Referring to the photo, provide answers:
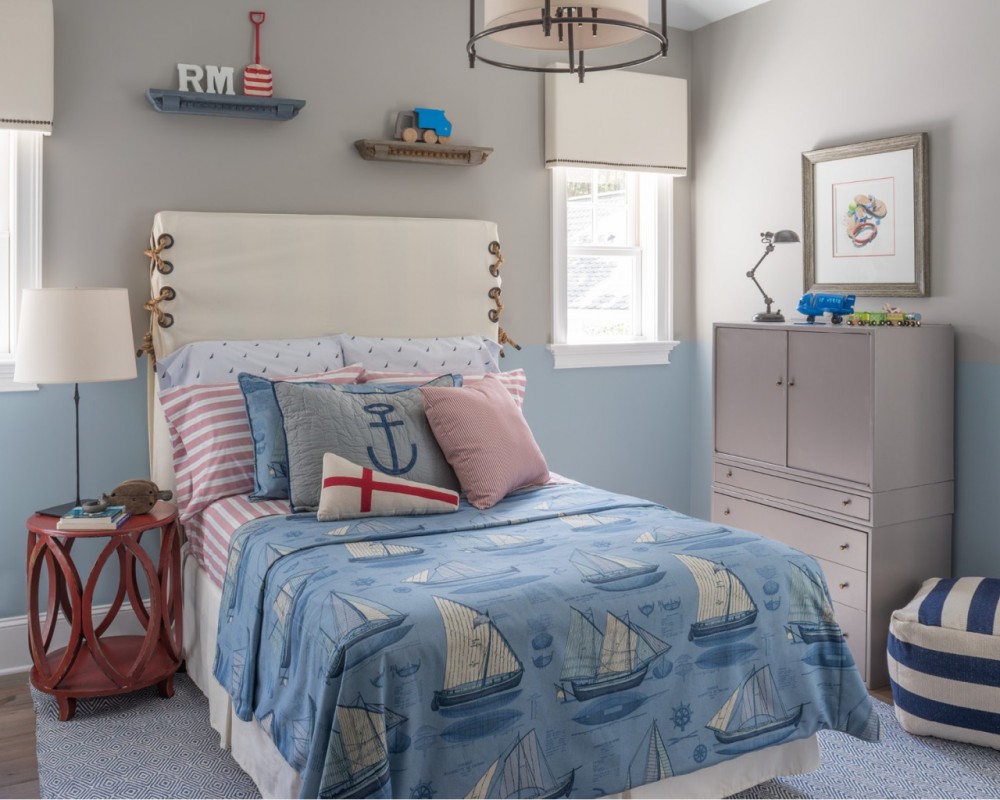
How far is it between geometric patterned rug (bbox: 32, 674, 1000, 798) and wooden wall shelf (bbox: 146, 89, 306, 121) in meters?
2.11

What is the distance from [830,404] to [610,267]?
150 centimetres

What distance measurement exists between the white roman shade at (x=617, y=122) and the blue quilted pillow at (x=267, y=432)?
169 centimetres

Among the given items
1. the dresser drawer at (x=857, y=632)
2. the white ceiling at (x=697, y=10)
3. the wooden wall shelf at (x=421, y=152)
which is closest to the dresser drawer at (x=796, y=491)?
the dresser drawer at (x=857, y=632)

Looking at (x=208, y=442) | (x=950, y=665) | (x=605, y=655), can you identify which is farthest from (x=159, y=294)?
(x=950, y=665)

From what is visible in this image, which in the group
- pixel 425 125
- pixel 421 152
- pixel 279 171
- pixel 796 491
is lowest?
pixel 796 491

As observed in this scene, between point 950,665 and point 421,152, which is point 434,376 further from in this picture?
point 950,665

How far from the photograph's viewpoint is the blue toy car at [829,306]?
140 inches

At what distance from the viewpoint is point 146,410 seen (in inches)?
142

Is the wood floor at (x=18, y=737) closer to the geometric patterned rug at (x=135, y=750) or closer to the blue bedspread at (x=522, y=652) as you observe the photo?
the geometric patterned rug at (x=135, y=750)

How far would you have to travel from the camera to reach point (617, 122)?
439 cm

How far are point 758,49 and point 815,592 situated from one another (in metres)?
2.78

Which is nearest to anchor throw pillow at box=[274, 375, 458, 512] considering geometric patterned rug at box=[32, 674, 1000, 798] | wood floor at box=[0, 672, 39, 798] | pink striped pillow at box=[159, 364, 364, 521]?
pink striped pillow at box=[159, 364, 364, 521]

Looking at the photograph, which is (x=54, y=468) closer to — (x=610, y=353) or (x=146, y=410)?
(x=146, y=410)

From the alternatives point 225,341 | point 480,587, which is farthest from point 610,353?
point 480,587
